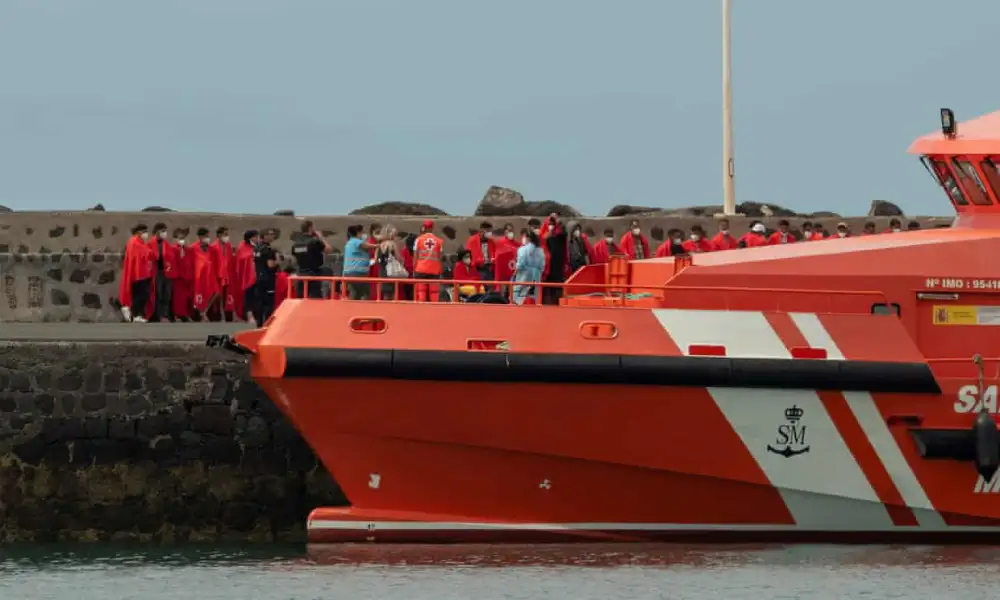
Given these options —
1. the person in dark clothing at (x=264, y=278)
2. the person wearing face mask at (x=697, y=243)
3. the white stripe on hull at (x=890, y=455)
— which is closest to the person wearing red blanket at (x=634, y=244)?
the person wearing face mask at (x=697, y=243)

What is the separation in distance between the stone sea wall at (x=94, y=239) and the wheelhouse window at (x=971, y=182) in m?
6.94

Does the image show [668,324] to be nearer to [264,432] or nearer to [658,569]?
[658,569]

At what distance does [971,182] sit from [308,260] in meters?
6.59

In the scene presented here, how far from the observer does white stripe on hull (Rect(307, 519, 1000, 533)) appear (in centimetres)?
1730

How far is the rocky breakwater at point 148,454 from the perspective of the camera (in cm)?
1883

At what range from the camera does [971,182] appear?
1800 cm

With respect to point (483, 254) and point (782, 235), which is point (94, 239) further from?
point (782, 235)

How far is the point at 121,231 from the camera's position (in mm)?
24453

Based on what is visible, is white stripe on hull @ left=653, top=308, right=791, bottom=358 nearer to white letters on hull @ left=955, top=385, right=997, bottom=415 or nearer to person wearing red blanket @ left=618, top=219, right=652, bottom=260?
white letters on hull @ left=955, top=385, right=997, bottom=415

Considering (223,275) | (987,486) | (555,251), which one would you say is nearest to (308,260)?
(223,275)

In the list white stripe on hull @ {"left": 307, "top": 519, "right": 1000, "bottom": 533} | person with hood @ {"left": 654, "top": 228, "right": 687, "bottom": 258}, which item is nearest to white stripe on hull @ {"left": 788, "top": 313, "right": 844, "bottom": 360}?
white stripe on hull @ {"left": 307, "top": 519, "right": 1000, "bottom": 533}

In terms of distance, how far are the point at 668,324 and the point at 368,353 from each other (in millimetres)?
2037

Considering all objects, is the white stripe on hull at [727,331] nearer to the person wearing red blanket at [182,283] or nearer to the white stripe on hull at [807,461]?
the white stripe on hull at [807,461]

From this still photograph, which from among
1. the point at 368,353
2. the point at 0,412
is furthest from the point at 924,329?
the point at 0,412
